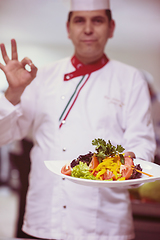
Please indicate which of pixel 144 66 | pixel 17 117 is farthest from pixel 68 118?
pixel 144 66

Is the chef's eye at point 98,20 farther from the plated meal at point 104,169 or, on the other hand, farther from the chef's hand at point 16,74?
the plated meal at point 104,169

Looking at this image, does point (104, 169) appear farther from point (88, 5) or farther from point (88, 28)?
point (88, 5)

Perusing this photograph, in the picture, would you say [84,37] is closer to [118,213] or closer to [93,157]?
[93,157]

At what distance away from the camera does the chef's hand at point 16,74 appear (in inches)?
49.4

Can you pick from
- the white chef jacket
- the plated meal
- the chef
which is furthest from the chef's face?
the plated meal

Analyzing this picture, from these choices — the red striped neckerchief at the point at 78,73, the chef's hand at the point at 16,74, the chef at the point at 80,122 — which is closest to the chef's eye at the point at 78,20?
the chef at the point at 80,122

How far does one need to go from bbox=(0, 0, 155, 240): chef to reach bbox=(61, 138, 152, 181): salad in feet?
0.79

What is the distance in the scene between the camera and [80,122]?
136 centimetres

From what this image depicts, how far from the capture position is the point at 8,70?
1266 mm

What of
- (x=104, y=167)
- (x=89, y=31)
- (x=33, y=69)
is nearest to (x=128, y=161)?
(x=104, y=167)

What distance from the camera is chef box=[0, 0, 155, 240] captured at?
133 centimetres

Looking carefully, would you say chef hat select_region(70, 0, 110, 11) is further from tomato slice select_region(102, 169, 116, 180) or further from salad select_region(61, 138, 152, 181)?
tomato slice select_region(102, 169, 116, 180)

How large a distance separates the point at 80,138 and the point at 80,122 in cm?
7

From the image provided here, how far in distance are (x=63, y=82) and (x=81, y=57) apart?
0.15 m
